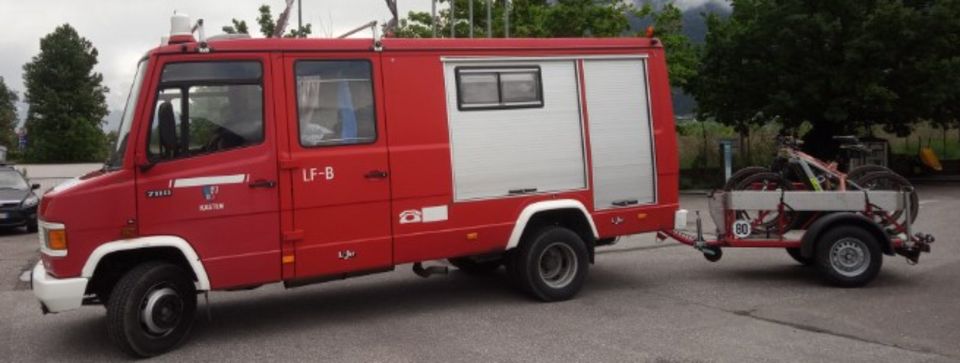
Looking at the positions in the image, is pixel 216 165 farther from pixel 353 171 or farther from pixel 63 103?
pixel 63 103

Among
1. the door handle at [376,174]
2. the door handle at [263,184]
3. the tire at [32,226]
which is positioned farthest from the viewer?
the tire at [32,226]

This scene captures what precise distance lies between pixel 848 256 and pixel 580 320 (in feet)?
11.1

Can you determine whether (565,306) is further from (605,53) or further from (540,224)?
(605,53)

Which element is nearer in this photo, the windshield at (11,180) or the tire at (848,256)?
the tire at (848,256)

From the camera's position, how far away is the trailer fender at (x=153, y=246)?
20.8ft

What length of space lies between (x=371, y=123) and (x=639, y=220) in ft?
10.2

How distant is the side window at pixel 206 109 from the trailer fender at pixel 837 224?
5853mm

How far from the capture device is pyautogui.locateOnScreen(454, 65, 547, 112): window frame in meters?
7.95

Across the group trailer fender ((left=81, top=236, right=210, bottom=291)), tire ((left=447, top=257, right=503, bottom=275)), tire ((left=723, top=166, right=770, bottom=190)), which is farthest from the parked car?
tire ((left=723, top=166, right=770, bottom=190))

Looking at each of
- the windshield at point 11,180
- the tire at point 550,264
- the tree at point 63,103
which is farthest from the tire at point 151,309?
the tree at point 63,103

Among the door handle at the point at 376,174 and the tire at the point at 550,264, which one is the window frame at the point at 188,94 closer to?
the door handle at the point at 376,174

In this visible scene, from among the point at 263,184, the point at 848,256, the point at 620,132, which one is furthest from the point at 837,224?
the point at 263,184

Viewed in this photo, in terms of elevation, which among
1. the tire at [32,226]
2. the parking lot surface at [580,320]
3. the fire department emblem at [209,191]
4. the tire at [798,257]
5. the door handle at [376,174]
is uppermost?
the door handle at [376,174]

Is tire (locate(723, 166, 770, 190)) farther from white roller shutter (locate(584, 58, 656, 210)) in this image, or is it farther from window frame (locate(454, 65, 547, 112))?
window frame (locate(454, 65, 547, 112))
